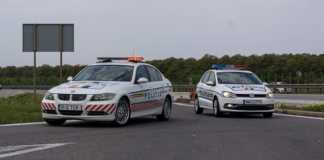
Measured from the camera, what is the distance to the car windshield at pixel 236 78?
66.2 feet

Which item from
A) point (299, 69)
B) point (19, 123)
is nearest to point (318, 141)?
point (19, 123)

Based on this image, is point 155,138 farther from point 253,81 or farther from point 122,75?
point 253,81

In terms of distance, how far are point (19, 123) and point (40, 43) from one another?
333 inches

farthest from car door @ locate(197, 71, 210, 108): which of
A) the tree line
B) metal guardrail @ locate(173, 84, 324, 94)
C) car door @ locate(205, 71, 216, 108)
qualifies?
the tree line

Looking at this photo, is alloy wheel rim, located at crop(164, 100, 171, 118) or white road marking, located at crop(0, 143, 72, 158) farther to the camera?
alloy wheel rim, located at crop(164, 100, 171, 118)

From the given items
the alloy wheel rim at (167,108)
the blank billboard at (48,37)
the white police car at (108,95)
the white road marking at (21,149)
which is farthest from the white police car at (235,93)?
the white road marking at (21,149)

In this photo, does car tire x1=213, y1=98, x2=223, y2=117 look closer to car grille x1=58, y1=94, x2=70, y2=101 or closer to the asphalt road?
the asphalt road

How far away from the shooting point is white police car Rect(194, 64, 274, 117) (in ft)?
62.7

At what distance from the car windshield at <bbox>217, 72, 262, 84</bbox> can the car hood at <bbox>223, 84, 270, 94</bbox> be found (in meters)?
0.48

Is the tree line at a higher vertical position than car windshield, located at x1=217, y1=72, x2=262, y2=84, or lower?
higher

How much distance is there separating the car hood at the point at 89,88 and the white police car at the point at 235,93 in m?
4.97

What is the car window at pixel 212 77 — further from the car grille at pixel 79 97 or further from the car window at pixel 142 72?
the car grille at pixel 79 97

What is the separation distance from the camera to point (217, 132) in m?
13.9

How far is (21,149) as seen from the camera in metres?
10.3
